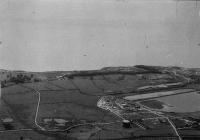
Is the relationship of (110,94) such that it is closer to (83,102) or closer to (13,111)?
(83,102)

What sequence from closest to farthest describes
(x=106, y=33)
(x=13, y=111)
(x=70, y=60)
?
(x=13, y=111) < (x=70, y=60) < (x=106, y=33)

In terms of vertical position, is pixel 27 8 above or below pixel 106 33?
above

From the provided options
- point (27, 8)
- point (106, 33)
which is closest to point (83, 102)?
point (106, 33)

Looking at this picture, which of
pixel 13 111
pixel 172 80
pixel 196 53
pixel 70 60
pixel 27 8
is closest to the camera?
pixel 13 111

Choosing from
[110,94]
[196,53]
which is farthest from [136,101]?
[196,53]

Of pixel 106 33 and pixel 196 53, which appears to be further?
pixel 106 33

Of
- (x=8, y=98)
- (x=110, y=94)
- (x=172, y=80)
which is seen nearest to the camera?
(x=8, y=98)

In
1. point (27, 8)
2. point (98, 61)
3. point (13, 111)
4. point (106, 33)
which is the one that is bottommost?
point (13, 111)

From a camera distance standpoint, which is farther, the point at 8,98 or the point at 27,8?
the point at 27,8

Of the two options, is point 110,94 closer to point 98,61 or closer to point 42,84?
point 42,84
